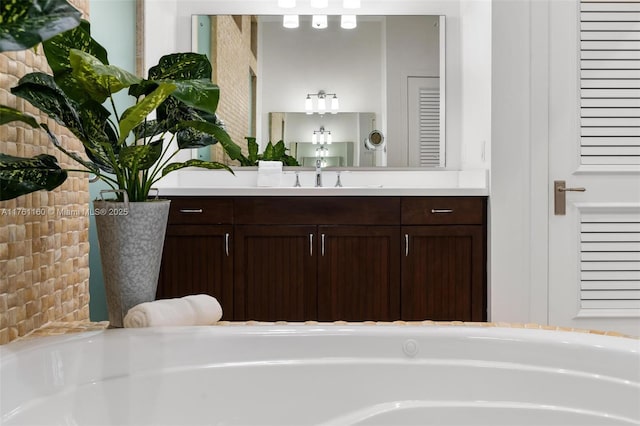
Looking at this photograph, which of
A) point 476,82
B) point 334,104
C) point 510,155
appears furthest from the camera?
point 334,104

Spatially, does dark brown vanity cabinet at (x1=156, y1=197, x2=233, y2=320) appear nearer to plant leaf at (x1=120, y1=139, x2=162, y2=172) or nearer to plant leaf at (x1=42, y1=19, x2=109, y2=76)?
plant leaf at (x1=120, y1=139, x2=162, y2=172)

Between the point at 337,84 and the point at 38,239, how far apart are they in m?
2.41

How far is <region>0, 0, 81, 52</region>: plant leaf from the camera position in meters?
0.72

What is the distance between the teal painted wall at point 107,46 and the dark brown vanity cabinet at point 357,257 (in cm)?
35

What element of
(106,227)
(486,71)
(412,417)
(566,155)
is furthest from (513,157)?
(106,227)

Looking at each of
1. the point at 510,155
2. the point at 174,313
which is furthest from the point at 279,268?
the point at 174,313

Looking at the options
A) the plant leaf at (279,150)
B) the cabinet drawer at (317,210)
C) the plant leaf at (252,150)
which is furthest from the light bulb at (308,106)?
the cabinet drawer at (317,210)

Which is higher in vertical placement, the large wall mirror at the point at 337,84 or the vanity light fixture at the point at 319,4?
the vanity light fixture at the point at 319,4

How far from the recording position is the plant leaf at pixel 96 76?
0.93 meters

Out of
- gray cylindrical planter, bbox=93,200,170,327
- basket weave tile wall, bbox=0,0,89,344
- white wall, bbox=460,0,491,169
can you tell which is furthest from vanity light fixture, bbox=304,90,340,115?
gray cylindrical planter, bbox=93,200,170,327

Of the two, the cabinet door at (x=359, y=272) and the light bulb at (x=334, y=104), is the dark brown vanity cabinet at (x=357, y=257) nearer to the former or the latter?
the cabinet door at (x=359, y=272)

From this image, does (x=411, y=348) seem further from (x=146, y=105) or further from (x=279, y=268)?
(x=279, y=268)

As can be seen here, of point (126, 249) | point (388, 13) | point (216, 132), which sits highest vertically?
point (388, 13)

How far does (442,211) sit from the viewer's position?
257 cm
